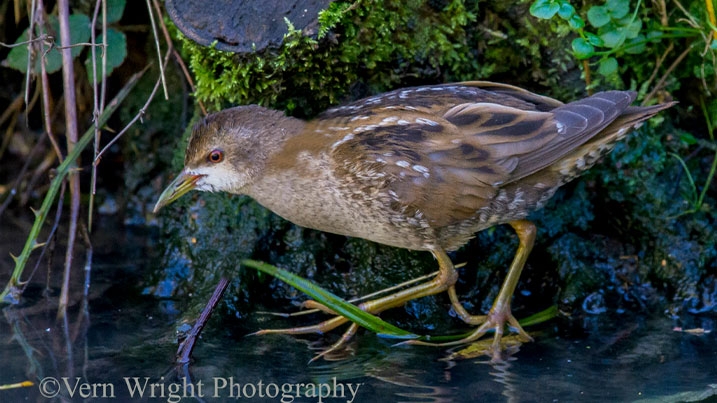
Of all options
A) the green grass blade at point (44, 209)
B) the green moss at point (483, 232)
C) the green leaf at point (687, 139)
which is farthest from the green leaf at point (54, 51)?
the green leaf at point (687, 139)

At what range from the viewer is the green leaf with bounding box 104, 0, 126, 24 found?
461 cm

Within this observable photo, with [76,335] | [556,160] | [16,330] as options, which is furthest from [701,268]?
[16,330]

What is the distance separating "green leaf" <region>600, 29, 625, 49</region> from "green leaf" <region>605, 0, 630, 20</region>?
0.08 meters

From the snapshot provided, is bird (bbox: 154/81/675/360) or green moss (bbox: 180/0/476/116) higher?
green moss (bbox: 180/0/476/116)

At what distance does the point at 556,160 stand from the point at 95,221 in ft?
10.3

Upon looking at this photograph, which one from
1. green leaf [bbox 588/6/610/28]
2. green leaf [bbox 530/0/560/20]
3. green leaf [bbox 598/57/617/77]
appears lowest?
green leaf [bbox 598/57/617/77]

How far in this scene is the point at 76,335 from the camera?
3938 millimetres

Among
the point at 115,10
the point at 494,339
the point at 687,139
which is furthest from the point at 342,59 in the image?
the point at 687,139

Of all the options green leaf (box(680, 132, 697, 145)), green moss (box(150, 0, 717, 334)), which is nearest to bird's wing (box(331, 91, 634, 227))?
green moss (box(150, 0, 717, 334))

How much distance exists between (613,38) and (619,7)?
0.48ft

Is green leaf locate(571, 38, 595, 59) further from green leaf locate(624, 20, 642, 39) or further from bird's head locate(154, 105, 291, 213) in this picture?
bird's head locate(154, 105, 291, 213)

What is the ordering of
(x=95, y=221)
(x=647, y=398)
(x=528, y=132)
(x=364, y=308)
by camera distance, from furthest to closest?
(x=95, y=221) → (x=364, y=308) → (x=528, y=132) → (x=647, y=398)

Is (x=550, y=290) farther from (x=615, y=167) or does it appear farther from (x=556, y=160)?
(x=556, y=160)

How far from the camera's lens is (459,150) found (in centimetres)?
374
